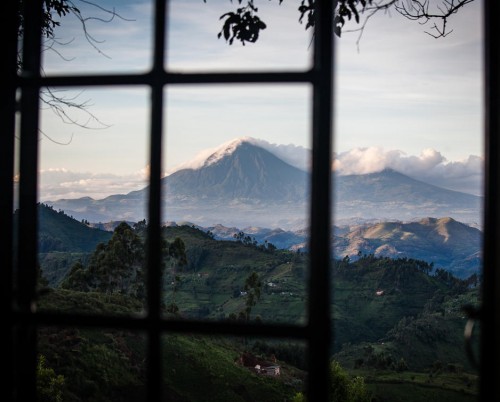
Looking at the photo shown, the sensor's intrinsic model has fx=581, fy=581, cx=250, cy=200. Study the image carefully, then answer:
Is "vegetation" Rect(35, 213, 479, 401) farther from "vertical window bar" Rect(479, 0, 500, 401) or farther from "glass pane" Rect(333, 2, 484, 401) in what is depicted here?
"vertical window bar" Rect(479, 0, 500, 401)

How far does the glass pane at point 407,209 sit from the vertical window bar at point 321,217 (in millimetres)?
17244

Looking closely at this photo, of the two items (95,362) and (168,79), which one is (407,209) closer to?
(95,362)

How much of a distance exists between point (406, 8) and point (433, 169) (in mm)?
92384

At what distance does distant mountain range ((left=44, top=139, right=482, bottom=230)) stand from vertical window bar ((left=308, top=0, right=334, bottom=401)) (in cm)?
7315

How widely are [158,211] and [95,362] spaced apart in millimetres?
17244

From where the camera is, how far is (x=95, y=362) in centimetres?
1709

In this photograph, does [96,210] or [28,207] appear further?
[96,210]

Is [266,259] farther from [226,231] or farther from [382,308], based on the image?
[226,231]

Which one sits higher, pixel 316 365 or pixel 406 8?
pixel 406 8

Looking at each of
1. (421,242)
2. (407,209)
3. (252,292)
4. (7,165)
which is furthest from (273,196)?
(7,165)

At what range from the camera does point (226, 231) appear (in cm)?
7006

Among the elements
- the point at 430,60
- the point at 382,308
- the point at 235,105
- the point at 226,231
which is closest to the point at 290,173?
the point at 235,105

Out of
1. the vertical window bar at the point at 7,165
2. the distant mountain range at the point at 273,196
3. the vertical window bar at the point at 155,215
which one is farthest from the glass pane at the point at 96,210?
the distant mountain range at the point at 273,196

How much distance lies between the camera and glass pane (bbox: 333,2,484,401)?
34688mm
